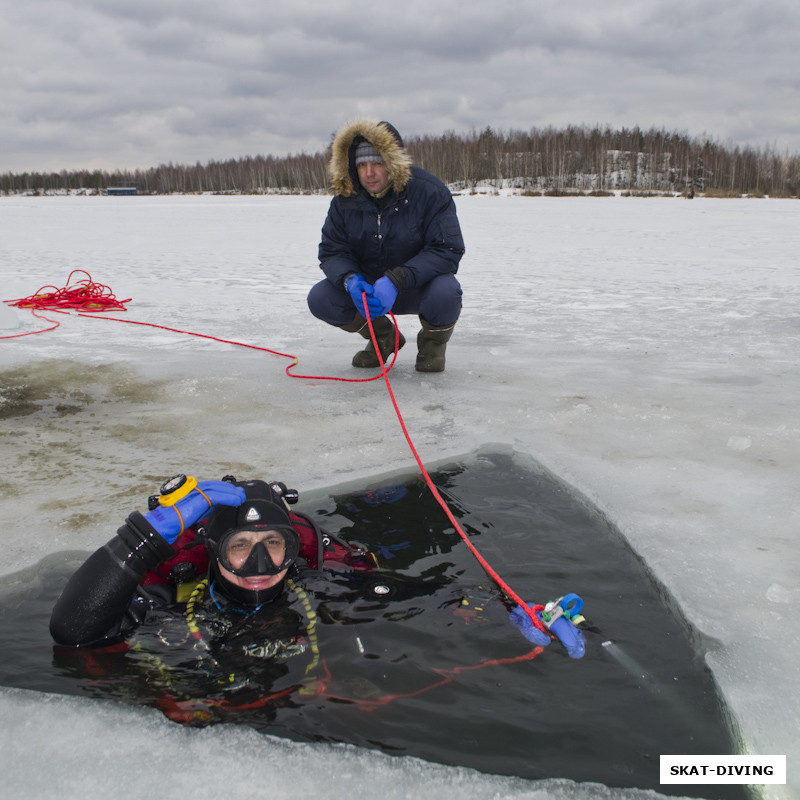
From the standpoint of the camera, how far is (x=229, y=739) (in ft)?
4.71

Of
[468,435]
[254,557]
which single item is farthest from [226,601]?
[468,435]

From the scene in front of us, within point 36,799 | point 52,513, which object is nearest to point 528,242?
point 52,513

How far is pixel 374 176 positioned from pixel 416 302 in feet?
2.62

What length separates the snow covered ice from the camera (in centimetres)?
142

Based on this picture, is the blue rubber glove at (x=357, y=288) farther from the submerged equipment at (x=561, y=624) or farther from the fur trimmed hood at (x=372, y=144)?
the submerged equipment at (x=561, y=624)

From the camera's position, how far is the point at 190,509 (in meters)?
1.90

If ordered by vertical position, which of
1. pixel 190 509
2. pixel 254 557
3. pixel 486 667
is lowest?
pixel 486 667

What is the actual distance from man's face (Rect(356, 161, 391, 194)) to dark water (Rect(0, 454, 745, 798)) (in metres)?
2.09

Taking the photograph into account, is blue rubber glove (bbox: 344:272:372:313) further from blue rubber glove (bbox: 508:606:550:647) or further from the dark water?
blue rubber glove (bbox: 508:606:550:647)

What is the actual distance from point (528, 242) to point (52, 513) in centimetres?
1196

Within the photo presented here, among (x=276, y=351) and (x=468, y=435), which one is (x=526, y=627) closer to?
(x=468, y=435)

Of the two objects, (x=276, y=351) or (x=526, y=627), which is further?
(x=276, y=351)

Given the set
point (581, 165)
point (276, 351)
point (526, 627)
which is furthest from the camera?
point (581, 165)

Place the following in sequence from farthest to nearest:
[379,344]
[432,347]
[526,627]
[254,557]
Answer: [379,344]
[432,347]
[254,557]
[526,627]
